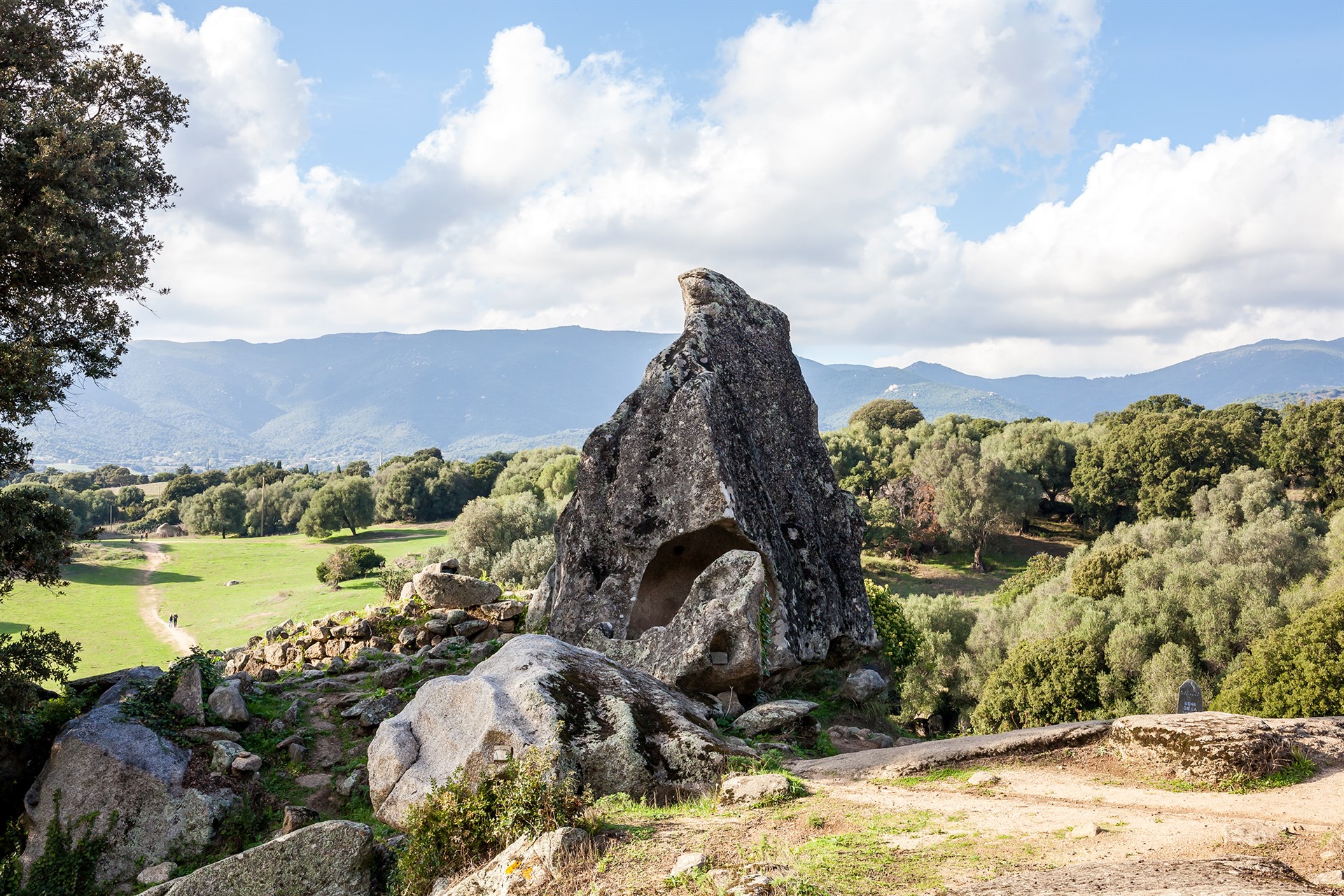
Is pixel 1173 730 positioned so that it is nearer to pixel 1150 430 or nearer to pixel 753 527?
pixel 753 527

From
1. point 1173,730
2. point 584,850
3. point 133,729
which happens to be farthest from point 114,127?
point 1173,730

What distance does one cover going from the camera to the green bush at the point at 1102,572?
1633 inches

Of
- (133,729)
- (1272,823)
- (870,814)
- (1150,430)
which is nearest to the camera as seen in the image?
(1272,823)

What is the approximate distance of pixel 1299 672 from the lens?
70.2 feet

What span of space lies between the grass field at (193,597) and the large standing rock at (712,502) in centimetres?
3074

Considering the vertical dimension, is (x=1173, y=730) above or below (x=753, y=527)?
below

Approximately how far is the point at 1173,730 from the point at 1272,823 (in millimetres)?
2010

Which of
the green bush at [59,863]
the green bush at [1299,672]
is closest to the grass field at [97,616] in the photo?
the green bush at [59,863]

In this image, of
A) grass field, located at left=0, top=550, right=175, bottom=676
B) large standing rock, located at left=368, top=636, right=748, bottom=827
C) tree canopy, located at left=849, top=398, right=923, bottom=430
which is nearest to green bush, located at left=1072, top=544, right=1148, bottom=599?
large standing rock, located at left=368, top=636, right=748, bottom=827

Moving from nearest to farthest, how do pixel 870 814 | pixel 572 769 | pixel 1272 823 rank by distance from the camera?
pixel 1272 823, pixel 870 814, pixel 572 769

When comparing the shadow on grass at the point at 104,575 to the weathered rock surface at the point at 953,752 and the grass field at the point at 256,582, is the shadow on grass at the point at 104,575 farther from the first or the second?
the weathered rock surface at the point at 953,752

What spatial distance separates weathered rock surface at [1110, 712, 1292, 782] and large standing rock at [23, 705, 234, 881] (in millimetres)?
11638

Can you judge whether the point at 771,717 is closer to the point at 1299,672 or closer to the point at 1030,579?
the point at 1299,672

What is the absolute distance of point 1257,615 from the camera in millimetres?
31766
